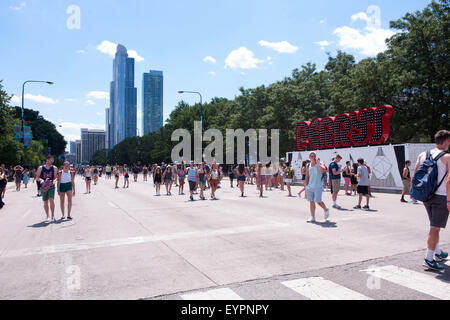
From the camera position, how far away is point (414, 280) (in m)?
4.45

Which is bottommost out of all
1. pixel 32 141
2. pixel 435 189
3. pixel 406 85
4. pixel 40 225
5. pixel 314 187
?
pixel 40 225

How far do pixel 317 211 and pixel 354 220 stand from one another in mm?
1791

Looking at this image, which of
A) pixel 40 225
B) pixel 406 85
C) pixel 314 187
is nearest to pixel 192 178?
pixel 40 225

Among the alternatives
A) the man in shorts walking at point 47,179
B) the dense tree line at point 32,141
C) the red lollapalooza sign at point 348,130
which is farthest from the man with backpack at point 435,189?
the dense tree line at point 32,141

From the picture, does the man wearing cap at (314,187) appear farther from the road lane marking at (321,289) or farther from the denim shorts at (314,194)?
the road lane marking at (321,289)

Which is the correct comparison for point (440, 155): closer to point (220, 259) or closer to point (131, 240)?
point (220, 259)

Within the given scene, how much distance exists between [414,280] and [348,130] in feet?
68.4

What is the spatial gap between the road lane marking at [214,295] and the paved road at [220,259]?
2cm

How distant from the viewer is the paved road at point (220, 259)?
13.7ft

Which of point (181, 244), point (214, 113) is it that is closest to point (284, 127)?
point (214, 113)

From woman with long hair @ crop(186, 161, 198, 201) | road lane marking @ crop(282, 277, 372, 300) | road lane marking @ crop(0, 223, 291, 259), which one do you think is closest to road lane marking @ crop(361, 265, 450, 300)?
road lane marking @ crop(282, 277, 372, 300)

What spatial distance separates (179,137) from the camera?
61.4 m

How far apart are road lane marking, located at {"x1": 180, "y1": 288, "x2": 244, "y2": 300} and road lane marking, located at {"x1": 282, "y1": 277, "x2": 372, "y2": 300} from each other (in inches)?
29.2
